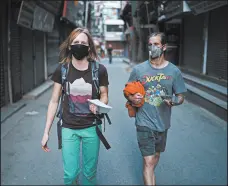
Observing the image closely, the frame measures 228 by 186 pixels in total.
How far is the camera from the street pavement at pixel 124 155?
4253 mm

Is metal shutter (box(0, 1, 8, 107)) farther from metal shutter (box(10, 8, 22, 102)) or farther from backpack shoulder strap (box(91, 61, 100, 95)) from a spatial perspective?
backpack shoulder strap (box(91, 61, 100, 95))

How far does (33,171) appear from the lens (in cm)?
483

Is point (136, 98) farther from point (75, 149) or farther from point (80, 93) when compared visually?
point (75, 149)

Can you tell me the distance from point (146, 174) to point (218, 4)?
7.02 m

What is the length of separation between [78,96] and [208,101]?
21.4 feet

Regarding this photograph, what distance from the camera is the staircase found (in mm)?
8150

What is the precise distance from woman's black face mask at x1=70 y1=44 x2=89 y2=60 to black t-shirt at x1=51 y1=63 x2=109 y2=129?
146mm

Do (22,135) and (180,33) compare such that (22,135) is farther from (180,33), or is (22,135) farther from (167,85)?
(180,33)

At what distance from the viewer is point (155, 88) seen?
3.20m

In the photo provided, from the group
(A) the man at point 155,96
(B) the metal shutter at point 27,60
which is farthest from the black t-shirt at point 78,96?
(B) the metal shutter at point 27,60

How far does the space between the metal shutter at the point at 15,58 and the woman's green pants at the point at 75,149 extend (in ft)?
23.6

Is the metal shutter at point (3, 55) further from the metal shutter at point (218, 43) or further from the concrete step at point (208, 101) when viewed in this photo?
the metal shutter at point (218, 43)

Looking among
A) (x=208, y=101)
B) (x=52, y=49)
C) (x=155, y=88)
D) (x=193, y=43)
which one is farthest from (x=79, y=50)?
(x=52, y=49)

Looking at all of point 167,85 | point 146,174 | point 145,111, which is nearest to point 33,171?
point 146,174
